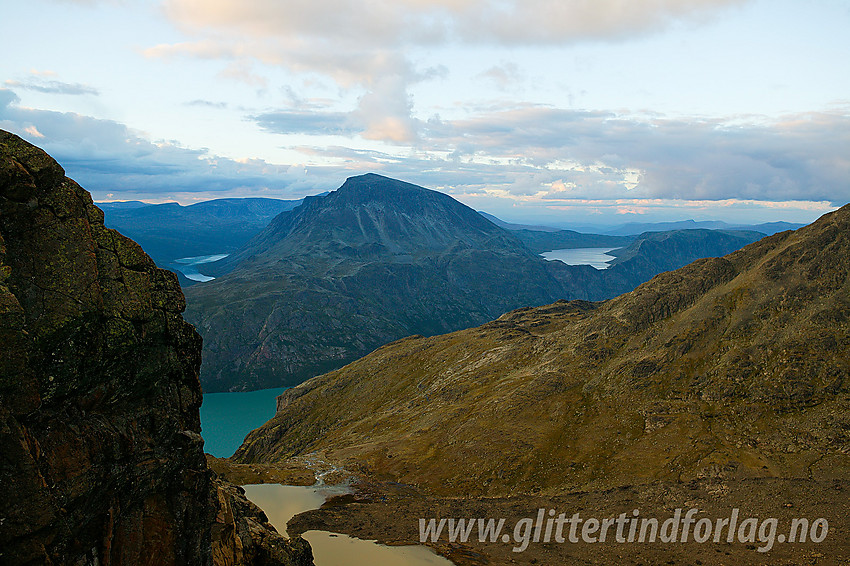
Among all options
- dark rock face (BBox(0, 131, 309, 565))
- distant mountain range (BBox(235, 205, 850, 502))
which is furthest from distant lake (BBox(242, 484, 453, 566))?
dark rock face (BBox(0, 131, 309, 565))

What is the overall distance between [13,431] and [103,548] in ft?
27.4

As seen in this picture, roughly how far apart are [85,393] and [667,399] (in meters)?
97.1

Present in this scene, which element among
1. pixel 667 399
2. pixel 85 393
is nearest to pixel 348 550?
pixel 85 393

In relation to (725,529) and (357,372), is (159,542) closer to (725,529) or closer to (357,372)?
(725,529)

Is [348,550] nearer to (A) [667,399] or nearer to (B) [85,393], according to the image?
(B) [85,393]

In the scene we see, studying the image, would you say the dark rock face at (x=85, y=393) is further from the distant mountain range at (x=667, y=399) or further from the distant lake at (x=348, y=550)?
the distant mountain range at (x=667, y=399)

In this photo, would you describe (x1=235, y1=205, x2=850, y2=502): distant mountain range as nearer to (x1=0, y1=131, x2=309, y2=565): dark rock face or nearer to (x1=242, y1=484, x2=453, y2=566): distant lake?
(x1=242, y1=484, x2=453, y2=566): distant lake

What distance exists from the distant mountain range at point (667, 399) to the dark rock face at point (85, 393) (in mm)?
65151

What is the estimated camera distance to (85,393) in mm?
24406

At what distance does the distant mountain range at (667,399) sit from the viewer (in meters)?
77.8

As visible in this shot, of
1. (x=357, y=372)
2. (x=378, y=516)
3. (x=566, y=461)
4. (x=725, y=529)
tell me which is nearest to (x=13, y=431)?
(x=378, y=516)

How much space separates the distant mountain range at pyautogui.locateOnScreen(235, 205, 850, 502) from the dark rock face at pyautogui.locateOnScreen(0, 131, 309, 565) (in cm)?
6515

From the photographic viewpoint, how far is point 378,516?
7312 cm

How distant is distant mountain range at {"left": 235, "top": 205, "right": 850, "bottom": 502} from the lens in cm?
7781
